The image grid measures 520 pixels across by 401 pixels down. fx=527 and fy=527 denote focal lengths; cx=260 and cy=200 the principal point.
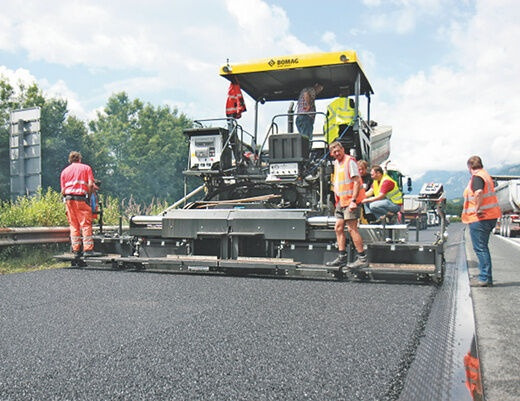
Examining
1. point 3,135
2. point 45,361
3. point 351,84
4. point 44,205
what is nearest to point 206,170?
point 351,84

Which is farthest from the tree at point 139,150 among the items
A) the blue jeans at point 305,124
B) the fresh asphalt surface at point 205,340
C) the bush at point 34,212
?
the fresh asphalt surface at point 205,340

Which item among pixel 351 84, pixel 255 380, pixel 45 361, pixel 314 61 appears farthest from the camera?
pixel 351 84

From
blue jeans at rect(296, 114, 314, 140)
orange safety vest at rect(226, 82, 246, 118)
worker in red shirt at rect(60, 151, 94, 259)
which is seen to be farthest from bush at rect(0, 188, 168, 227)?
blue jeans at rect(296, 114, 314, 140)

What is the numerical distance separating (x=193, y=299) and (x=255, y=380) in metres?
2.34

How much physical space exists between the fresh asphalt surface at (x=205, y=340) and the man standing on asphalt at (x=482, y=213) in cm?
96

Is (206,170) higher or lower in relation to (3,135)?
lower

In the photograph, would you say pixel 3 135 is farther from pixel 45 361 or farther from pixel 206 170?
pixel 45 361

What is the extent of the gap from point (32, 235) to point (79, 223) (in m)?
0.78

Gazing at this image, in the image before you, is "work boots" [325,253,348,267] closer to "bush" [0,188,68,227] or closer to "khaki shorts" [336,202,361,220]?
"khaki shorts" [336,202,361,220]

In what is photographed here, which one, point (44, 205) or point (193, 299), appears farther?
point (44, 205)

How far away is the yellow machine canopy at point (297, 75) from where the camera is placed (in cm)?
695

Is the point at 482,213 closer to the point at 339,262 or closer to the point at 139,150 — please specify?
the point at 339,262

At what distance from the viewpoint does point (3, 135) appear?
105 feet

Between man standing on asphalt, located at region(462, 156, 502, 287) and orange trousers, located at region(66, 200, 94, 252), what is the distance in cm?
489
